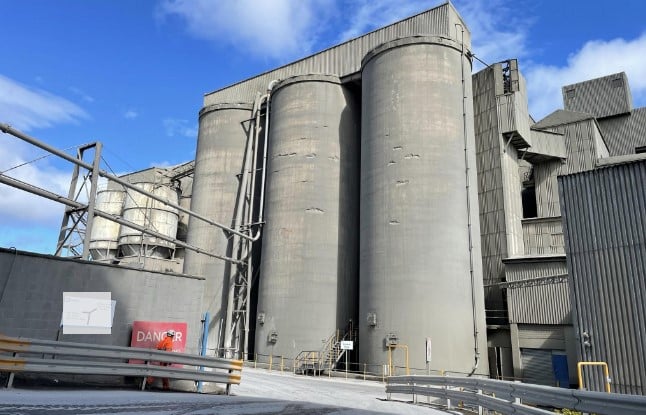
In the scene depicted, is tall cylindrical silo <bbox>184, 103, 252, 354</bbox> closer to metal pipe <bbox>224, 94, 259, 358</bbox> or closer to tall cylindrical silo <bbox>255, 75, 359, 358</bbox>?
metal pipe <bbox>224, 94, 259, 358</bbox>

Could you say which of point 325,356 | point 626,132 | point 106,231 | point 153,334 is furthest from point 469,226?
point 106,231

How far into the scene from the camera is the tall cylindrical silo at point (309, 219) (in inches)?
1131

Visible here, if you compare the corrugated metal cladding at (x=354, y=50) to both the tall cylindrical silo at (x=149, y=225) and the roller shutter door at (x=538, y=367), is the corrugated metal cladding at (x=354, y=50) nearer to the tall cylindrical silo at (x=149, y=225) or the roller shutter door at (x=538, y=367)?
the tall cylindrical silo at (x=149, y=225)

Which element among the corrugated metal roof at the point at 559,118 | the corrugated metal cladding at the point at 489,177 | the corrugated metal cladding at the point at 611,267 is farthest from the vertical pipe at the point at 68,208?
the corrugated metal roof at the point at 559,118

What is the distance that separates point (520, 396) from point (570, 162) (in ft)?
104

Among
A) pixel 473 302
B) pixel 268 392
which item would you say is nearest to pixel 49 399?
pixel 268 392

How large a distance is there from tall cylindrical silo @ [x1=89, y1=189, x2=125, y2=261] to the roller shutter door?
34110 millimetres

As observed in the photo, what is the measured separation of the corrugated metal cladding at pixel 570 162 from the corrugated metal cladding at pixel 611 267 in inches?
855

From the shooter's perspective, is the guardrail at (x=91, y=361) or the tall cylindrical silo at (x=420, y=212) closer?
the guardrail at (x=91, y=361)

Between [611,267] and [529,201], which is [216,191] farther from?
[611,267]

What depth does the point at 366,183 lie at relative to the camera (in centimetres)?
2783

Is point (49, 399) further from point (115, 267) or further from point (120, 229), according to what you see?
point (120, 229)

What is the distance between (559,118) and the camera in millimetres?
39875

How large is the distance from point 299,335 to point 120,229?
2350 centimetres
